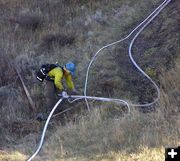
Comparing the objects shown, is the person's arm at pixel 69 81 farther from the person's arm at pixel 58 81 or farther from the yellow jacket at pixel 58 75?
the person's arm at pixel 58 81

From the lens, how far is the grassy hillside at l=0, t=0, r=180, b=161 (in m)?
7.04

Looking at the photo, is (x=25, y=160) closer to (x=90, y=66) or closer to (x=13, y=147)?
(x=13, y=147)

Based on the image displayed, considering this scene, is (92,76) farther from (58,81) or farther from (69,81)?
(58,81)

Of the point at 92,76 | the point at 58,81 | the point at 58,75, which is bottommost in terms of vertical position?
the point at 92,76

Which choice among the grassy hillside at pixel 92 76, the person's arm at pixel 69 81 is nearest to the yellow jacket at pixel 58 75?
the person's arm at pixel 69 81

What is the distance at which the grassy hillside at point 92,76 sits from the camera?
704cm

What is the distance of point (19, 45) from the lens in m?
13.9

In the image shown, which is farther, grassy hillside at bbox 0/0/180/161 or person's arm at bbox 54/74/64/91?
person's arm at bbox 54/74/64/91

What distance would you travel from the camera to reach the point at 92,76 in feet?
36.2

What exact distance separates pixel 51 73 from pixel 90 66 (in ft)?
7.28

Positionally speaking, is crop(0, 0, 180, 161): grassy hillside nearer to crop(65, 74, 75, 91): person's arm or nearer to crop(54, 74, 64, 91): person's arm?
crop(65, 74, 75, 91): person's arm

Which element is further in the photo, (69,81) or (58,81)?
(69,81)

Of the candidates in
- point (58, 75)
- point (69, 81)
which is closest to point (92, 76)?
point (69, 81)

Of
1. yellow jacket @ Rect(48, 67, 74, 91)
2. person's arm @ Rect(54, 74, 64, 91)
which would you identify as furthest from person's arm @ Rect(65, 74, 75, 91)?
person's arm @ Rect(54, 74, 64, 91)
